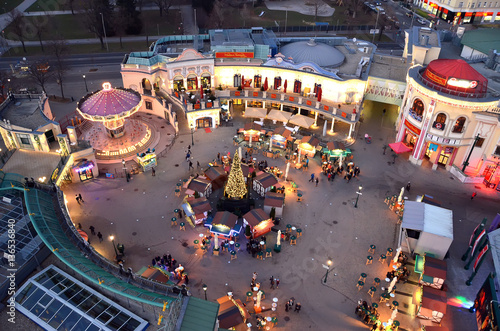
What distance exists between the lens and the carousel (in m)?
47.1

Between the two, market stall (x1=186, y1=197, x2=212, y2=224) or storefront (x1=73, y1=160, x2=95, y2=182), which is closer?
market stall (x1=186, y1=197, x2=212, y2=224)

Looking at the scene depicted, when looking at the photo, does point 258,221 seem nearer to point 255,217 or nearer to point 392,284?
point 255,217

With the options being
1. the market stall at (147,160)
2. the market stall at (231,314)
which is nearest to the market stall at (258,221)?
the market stall at (231,314)

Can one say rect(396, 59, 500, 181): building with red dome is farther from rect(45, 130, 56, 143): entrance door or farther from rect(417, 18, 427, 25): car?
rect(417, 18, 427, 25): car

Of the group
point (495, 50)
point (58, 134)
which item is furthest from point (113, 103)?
point (495, 50)

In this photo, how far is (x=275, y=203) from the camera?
39.3 metres

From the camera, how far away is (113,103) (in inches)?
1879

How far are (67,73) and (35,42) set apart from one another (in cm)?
2001

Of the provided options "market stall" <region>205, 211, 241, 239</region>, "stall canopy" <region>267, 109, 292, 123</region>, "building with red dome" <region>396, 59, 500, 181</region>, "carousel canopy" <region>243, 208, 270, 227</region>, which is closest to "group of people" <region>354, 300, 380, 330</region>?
"carousel canopy" <region>243, 208, 270, 227</region>

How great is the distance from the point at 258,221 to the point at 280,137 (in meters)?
16.6

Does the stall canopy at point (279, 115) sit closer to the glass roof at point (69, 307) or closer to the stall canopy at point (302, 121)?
the stall canopy at point (302, 121)

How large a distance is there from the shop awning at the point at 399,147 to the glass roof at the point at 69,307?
38438 mm

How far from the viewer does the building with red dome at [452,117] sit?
141ft

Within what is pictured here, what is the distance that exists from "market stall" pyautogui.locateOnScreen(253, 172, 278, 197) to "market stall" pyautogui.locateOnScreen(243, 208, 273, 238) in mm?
4308
